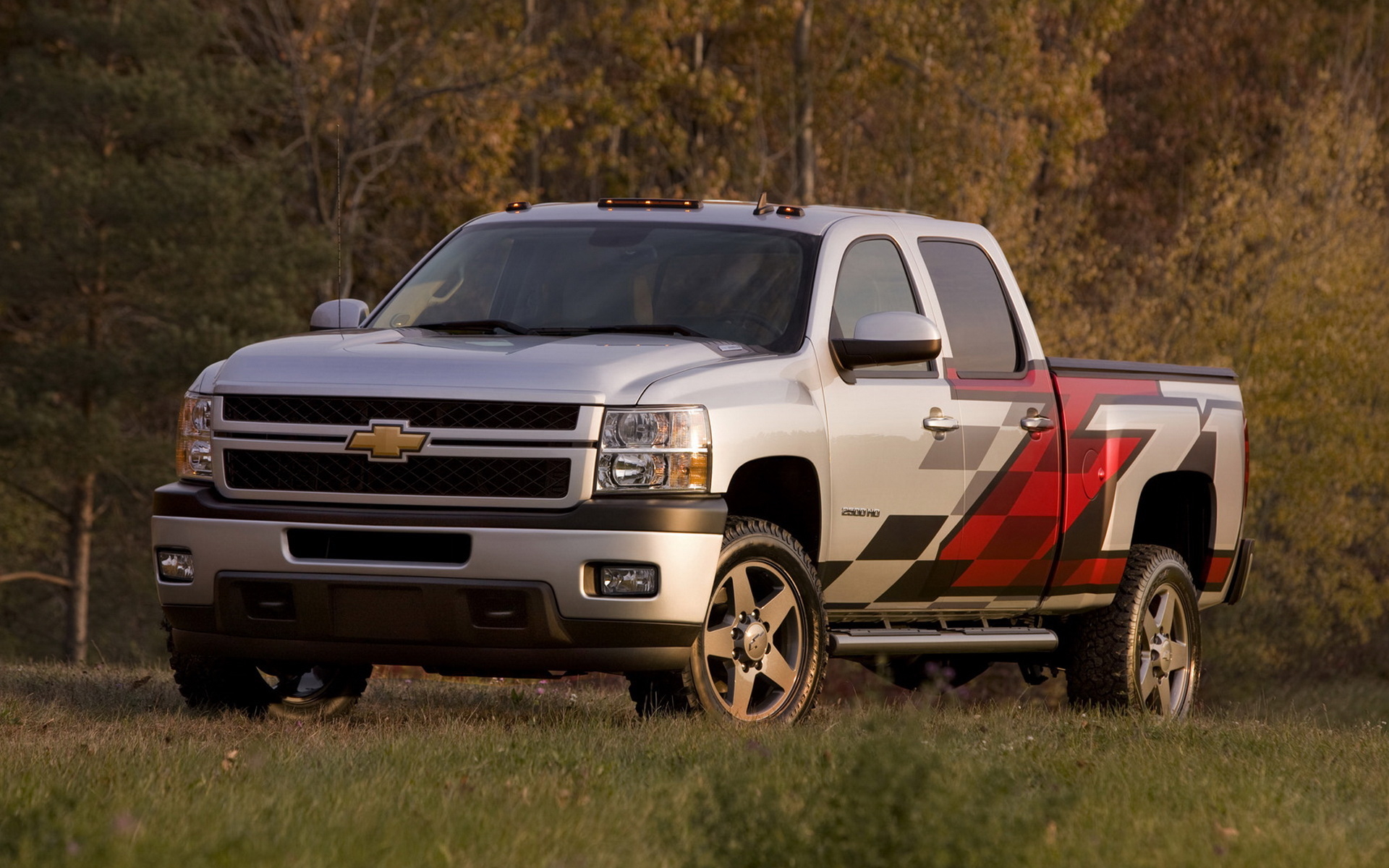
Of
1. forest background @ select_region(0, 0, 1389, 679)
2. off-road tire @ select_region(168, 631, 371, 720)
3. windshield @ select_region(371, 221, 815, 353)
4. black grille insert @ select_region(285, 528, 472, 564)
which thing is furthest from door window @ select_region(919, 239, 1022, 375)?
forest background @ select_region(0, 0, 1389, 679)

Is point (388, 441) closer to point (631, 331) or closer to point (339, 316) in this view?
point (631, 331)

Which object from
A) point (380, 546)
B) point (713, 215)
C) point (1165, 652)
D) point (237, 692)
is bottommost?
point (1165, 652)

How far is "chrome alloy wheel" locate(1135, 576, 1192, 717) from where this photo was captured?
9.39 m

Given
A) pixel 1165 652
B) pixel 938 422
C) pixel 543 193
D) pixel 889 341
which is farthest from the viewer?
pixel 543 193

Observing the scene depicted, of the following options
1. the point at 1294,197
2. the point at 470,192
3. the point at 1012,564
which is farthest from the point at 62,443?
the point at 1012,564

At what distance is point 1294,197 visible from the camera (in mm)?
34844

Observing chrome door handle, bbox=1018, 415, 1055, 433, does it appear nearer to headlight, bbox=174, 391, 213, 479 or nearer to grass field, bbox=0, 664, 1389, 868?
grass field, bbox=0, 664, 1389, 868

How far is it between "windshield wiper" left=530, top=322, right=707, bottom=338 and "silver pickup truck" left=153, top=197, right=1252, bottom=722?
0.02 m

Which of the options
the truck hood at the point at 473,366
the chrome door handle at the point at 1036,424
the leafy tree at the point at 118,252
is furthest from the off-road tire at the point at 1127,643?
the leafy tree at the point at 118,252

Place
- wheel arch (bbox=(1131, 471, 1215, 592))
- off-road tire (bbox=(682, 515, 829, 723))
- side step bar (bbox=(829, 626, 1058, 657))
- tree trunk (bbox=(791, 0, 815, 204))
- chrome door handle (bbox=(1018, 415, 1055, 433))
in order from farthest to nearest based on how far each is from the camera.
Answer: tree trunk (bbox=(791, 0, 815, 204)), wheel arch (bbox=(1131, 471, 1215, 592)), chrome door handle (bbox=(1018, 415, 1055, 433)), side step bar (bbox=(829, 626, 1058, 657)), off-road tire (bbox=(682, 515, 829, 723))

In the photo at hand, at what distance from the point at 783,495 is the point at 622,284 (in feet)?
3.48

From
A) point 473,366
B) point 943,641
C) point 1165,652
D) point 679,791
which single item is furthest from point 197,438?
point 1165,652

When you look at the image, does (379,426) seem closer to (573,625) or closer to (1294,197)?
(573,625)

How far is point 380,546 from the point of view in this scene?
6699 millimetres
